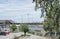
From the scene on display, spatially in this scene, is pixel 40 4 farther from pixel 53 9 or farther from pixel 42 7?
pixel 53 9

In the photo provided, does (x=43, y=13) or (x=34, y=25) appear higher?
(x=43, y=13)

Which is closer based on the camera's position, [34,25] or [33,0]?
[33,0]

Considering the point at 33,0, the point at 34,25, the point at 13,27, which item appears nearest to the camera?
the point at 33,0

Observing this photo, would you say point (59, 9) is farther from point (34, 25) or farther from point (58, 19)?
point (34, 25)

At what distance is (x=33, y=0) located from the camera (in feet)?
77.3

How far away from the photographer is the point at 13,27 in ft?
262

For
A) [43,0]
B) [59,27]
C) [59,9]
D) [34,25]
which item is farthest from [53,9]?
[34,25]

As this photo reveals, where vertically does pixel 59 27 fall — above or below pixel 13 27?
above

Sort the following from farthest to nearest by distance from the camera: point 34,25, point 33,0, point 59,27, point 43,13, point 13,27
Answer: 1. point 34,25
2. point 13,27
3. point 59,27
4. point 43,13
5. point 33,0

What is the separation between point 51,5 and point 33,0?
6.73ft

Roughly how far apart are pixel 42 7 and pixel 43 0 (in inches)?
34.3

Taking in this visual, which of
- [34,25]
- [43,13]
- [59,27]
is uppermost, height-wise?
[43,13]

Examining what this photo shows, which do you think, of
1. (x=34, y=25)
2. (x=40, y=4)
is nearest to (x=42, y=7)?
(x=40, y=4)

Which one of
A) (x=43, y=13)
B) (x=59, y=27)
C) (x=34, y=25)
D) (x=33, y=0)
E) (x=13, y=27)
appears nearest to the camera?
(x=33, y=0)
